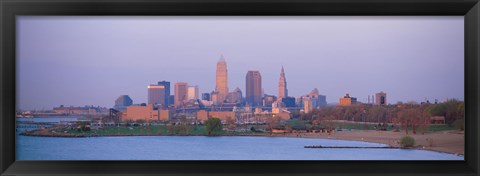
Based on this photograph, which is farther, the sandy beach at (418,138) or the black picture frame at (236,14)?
the sandy beach at (418,138)

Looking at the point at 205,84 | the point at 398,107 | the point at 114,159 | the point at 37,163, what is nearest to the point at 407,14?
the point at 398,107

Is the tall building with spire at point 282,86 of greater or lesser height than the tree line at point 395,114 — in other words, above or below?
above

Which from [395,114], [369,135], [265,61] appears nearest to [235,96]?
[265,61]

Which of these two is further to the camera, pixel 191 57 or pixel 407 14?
pixel 191 57

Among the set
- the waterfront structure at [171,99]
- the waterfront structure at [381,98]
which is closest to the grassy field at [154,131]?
the waterfront structure at [171,99]

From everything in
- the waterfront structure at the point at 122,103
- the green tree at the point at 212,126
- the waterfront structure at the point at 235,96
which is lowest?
the green tree at the point at 212,126

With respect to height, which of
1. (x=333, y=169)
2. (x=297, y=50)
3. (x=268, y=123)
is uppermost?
(x=297, y=50)

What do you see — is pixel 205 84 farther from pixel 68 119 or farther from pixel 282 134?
pixel 68 119

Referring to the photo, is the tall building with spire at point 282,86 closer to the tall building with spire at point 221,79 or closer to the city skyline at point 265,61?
the city skyline at point 265,61
